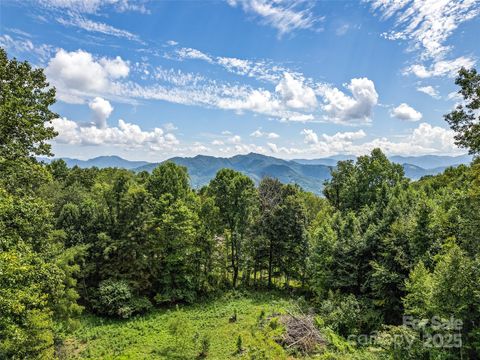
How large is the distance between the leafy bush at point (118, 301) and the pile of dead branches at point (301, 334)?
12137 millimetres

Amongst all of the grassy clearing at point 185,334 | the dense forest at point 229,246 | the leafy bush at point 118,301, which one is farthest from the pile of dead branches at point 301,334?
the leafy bush at point 118,301

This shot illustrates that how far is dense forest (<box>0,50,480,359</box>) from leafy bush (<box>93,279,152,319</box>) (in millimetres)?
90

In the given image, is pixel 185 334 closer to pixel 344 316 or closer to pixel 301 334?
pixel 301 334

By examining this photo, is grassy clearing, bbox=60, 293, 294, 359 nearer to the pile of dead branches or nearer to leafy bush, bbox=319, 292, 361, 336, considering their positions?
the pile of dead branches

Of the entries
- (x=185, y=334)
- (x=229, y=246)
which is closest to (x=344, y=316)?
(x=185, y=334)

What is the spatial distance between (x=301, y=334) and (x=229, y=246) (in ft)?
48.8

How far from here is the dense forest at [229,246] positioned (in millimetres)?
10719

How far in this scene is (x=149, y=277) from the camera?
2745 centimetres

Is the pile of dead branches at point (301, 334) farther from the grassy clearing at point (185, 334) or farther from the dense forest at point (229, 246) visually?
the dense forest at point (229, 246)

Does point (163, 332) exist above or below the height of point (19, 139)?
below

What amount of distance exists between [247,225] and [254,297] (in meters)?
6.80

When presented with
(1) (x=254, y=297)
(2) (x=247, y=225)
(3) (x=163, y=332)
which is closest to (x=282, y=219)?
(2) (x=247, y=225)

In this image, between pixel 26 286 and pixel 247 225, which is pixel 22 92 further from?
Answer: pixel 247 225

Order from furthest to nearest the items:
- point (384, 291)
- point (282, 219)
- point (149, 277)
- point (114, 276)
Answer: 1. point (282, 219)
2. point (149, 277)
3. point (114, 276)
4. point (384, 291)
